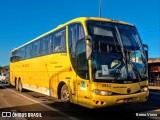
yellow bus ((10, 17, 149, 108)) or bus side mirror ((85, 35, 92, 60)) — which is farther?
yellow bus ((10, 17, 149, 108))

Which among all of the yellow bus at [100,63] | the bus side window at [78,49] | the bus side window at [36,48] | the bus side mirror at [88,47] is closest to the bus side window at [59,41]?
the yellow bus at [100,63]

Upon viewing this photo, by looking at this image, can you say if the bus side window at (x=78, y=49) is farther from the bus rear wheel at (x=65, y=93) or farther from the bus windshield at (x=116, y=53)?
the bus rear wheel at (x=65, y=93)

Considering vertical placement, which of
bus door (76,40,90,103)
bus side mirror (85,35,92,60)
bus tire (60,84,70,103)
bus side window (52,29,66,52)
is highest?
bus side window (52,29,66,52)

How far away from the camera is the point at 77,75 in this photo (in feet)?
33.8

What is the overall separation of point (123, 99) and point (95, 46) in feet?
6.81

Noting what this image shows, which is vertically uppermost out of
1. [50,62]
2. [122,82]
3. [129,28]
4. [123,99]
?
[129,28]

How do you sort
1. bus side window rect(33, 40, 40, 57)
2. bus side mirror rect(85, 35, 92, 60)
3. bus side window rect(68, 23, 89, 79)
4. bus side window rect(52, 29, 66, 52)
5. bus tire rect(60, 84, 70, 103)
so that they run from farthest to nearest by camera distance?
bus side window rect(33, 40, 40, 57) → bus side window rect(52, 29, 66, 52) → bus tire rect(60, 84, 70, 103) → bus side window rect(68, 23, 89, 79) → bus side mirror rect(85, 35, 92, 60)

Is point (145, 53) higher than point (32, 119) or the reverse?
higher

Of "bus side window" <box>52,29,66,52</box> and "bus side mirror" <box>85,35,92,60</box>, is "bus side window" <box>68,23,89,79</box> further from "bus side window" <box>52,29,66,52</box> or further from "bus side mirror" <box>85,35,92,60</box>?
"bus side window" <box>52,29,66,52</box>

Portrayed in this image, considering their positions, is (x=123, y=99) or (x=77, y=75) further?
(x=77, y=75)

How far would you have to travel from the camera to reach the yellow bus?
368 inches

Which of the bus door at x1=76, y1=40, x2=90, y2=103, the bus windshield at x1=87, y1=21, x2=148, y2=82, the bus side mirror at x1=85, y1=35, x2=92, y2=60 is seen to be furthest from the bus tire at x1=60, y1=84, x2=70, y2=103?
the bus side mirror at x1=85, y1=35, x2=92, y2=60

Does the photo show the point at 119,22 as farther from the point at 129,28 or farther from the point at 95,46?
the point at 95,46

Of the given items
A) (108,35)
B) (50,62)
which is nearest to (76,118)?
(108,35)
